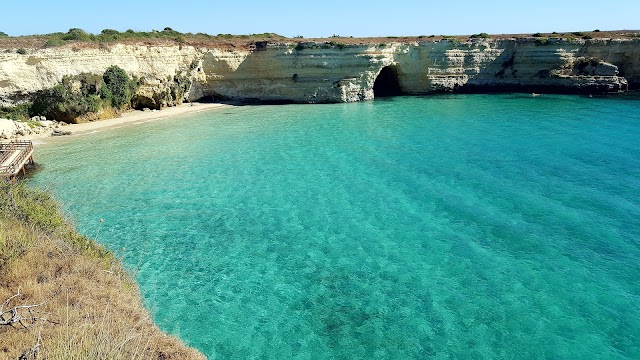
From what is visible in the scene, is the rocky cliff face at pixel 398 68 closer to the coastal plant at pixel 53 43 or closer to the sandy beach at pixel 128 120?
the sandy beach at pixel 128 120

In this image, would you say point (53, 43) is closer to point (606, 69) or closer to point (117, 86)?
point (117, 86)

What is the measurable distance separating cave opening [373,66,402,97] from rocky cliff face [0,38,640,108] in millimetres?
1178

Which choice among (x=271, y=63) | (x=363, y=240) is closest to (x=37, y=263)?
(x=363, y=240)

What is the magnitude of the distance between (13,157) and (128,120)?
15354mm

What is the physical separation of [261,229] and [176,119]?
26897 mm

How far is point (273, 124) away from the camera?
119 ft

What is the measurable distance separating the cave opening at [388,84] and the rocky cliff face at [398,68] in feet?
3.86

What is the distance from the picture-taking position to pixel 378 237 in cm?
1483

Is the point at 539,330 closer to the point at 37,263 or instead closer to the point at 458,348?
the point at 458,348

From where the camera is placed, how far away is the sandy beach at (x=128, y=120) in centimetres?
3233

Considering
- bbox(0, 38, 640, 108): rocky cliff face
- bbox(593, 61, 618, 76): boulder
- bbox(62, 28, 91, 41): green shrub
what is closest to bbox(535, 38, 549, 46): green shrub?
bbox(0, 38, 640, 108): rocky cliff face

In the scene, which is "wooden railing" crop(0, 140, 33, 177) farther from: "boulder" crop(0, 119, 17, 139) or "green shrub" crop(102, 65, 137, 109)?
"green shrub" crop(102, 65, 137, 109)

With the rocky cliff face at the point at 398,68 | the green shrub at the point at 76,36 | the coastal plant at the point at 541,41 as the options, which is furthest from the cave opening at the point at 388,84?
the green shrub at the point at 76,36

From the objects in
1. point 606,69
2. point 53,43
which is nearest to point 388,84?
point 606,69
